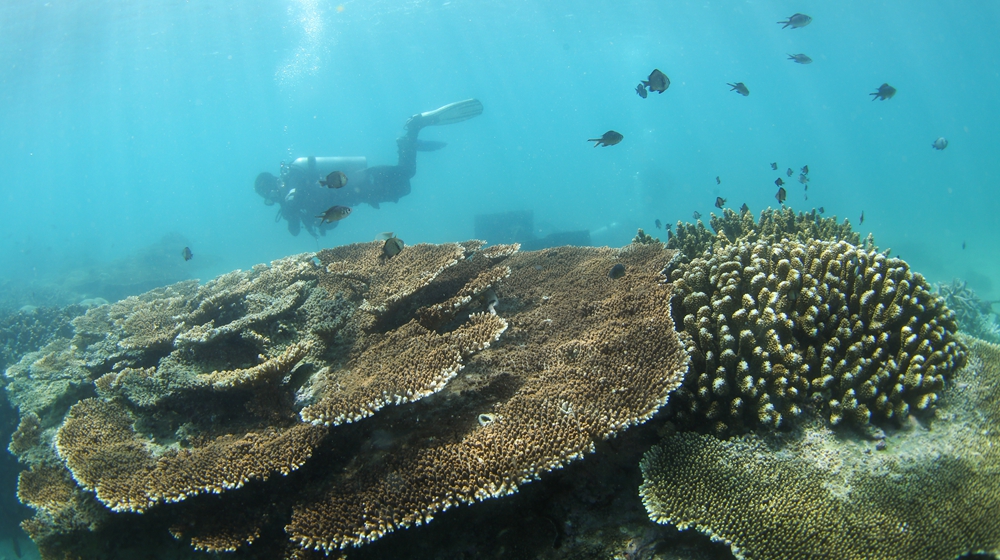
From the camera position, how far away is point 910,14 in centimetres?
5925

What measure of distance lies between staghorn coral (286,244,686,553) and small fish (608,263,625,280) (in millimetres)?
606

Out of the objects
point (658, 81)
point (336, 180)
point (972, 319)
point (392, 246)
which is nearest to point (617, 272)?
point (392, 246)

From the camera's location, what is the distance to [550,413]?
3.23m

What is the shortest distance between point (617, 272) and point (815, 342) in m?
2.15

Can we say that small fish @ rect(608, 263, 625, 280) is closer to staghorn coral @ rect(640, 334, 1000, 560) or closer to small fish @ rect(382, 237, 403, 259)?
staghorn coral @ rect(640, 334, 1000, 560)

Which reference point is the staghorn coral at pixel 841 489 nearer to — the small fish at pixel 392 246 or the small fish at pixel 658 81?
the small fish at pixel 392 246

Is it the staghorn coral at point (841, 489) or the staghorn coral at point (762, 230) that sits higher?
the staghorn coral at point (762, 230)

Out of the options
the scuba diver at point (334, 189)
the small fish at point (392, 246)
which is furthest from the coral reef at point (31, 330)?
the small fish at point (392, 246)

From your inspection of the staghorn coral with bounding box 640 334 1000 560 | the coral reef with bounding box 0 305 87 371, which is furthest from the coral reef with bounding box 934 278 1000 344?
the coral reef with bounding box 0 305 87 371

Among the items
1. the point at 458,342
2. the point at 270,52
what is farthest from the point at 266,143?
the point at 458,342

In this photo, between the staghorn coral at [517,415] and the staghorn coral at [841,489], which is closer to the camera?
the staghorn coral at [841,489]

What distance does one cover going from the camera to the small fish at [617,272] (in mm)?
5223

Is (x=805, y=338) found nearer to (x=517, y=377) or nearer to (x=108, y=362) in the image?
(x=517, y=377)

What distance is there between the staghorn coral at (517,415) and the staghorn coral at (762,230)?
6.37 feet
